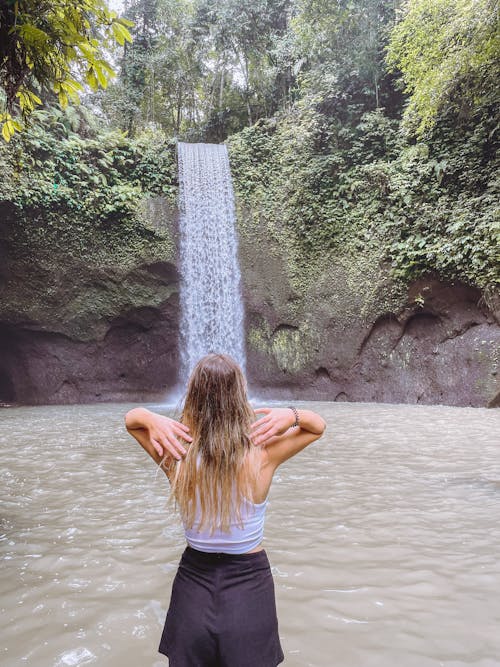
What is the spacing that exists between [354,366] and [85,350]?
7.74m

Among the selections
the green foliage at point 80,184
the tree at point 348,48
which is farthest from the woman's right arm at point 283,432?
the tree at point 348,48

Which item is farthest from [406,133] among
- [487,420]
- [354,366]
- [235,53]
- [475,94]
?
[235,53]

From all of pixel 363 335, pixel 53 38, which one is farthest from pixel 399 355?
pixel 53 38

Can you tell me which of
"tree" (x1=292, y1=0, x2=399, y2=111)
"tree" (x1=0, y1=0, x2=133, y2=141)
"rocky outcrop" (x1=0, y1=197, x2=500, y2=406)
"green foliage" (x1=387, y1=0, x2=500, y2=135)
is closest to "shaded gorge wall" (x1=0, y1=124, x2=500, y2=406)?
"rocky outcrop" (x1=0, y1=197, x2=500, y2=406)

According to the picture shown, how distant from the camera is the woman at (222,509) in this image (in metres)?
1.35

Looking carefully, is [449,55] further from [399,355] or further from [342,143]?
[399,355]

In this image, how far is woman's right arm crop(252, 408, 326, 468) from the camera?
1512mm

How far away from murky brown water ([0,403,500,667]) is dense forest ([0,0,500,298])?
7087mm

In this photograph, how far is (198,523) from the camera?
145cm

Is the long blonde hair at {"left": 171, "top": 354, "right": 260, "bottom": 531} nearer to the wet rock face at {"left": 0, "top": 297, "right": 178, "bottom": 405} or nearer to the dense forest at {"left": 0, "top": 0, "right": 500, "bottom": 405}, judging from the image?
the dense forest at {"left": 0, "top": 0, "right": 500, "bottom": 405}

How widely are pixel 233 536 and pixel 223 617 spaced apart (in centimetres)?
21

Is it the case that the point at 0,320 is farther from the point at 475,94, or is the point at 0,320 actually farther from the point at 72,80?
the point at 475,94

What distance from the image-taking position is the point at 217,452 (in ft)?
4.73

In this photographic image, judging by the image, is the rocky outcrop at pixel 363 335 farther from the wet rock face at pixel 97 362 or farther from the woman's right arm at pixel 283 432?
the woman's right arm at pixel 283 432
